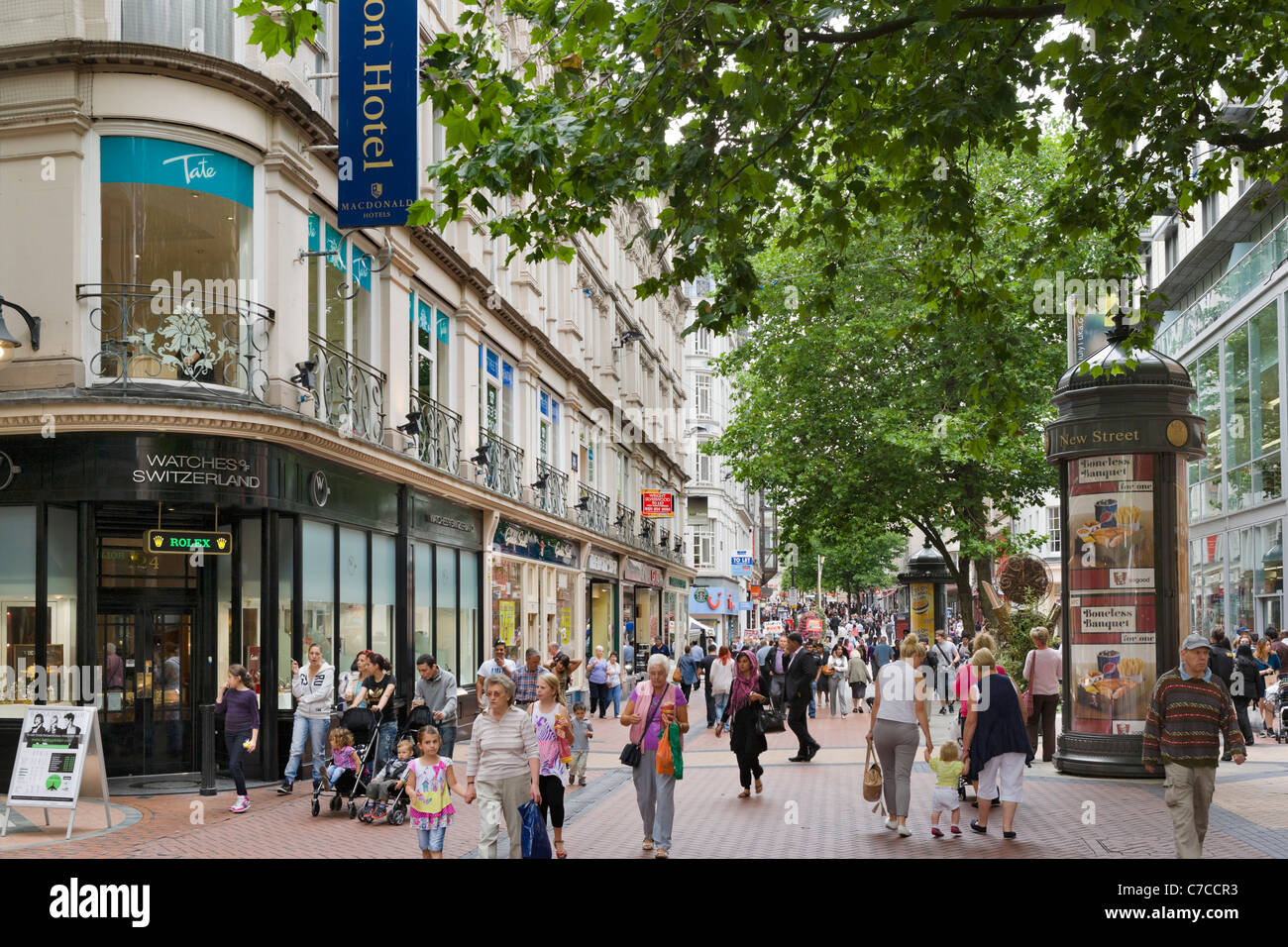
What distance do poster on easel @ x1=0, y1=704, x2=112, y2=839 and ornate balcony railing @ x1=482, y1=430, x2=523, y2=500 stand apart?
12572mm

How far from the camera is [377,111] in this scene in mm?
16312

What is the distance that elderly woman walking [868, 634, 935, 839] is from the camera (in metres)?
11.9

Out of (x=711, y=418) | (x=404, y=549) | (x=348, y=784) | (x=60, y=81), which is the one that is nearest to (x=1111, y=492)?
(x=348, y=784)

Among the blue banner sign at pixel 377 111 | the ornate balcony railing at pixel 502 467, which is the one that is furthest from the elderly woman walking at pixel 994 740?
the ornate balcony railing at pixel 502 467

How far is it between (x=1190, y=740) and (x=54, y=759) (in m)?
9.93

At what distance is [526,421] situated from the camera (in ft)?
95.4

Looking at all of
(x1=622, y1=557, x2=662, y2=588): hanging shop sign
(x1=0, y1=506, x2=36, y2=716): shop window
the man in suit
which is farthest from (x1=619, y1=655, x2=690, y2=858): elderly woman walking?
(x1=622, y1=557, x2=662, y2=588): hanging shop sign

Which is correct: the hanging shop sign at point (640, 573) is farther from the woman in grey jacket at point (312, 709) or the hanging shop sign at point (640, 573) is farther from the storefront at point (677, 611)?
the woman in grey jacket at point (312, 709)

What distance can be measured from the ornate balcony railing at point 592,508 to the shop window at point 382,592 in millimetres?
12638

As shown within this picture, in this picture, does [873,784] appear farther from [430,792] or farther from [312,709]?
[312,709]

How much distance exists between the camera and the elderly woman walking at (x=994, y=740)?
37.7 feet

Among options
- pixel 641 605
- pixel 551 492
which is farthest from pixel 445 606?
pixel 641 605

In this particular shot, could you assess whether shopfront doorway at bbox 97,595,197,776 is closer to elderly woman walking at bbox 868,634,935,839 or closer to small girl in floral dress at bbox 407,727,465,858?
small girl in floral dress at bbox 407,727,465,858
